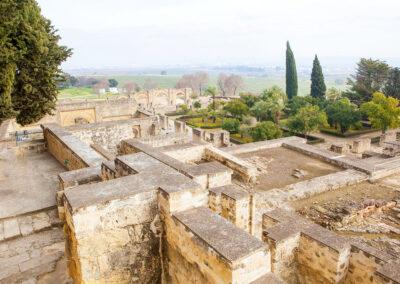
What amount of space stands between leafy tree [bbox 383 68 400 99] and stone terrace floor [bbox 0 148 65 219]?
3439 cm

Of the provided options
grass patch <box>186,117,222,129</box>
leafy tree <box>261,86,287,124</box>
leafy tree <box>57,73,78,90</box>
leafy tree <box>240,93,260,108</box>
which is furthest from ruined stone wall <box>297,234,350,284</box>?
leafy tree <box>240,93,260,108</box>

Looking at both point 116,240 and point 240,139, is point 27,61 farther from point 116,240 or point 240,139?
point 240,139

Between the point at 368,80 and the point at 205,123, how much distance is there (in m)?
19.0

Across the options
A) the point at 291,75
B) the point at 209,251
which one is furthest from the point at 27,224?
the point at 291,75

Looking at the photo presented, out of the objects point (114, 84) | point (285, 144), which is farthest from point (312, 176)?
point (114, 84)

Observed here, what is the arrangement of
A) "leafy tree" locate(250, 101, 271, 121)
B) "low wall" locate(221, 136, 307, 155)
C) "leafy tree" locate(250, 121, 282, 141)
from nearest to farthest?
"low wall" locate(221, 136, 307, 155), "leafy tree" locate(250, 121, 282, 141), "leafy tree" locate(250, 101, 271, 121)

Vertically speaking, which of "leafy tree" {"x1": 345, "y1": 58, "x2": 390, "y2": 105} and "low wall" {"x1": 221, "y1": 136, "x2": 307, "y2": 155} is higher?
"leafy tree" {"x1": 345, "y1": 58, "x2": 390, "y2": 105}

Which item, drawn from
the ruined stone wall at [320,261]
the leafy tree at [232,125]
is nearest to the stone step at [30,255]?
the ruined stone wall at [320,261]

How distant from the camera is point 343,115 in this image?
27.6 m

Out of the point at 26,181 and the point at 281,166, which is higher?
the point at 26,181

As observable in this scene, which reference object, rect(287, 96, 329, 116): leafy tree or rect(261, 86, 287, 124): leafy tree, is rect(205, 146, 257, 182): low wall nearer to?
rect(261, 86, 287, 124): leafy tree

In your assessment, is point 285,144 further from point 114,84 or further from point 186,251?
point 114,84

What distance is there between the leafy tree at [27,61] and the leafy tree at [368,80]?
Result: 33.8 metres

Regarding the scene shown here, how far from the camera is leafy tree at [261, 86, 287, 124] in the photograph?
101 feet
